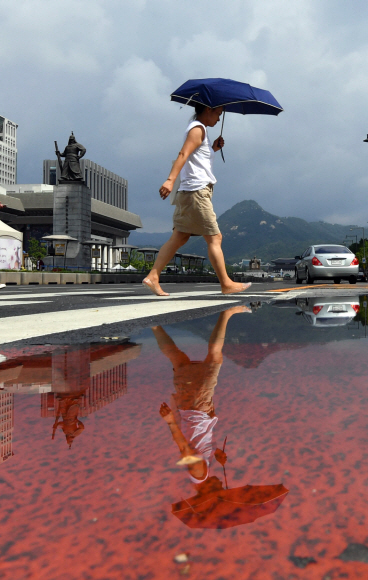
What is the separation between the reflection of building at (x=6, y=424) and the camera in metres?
0.91

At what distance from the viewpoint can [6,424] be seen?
3.55 feet

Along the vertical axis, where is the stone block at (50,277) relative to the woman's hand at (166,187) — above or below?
below

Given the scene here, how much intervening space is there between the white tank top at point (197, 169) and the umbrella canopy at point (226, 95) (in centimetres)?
49

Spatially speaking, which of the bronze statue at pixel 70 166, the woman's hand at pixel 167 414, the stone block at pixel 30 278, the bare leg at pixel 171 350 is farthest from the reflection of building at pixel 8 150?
the woman's hand at pixel 167 414

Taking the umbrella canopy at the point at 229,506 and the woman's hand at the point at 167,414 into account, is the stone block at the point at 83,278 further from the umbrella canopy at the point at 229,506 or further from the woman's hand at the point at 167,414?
the umbrella canopy at the point at 229,506

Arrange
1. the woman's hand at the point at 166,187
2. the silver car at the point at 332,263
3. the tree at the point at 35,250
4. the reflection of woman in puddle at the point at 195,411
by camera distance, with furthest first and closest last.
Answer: the tree at the point at 35,250, the silver car at the point at 332,263, the woman's hand at the point at 166,187, the reflection of woman in puddle at the point at 195,411

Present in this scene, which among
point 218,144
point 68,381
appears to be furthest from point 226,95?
point 68,381

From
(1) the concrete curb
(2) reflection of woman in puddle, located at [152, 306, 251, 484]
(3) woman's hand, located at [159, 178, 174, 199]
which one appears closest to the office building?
(1) the concrete curb

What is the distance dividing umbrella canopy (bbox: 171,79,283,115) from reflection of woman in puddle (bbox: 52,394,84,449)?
524 cm

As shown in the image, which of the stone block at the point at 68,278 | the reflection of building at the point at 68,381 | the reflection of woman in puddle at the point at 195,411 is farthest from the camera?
the stone block at the point at 68,278

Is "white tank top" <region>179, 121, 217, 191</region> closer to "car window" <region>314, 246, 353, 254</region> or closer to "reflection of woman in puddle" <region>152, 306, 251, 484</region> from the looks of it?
"reflection of woman in puddle" <region>152, 306, 251, 484</region>

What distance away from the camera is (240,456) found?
874 mm

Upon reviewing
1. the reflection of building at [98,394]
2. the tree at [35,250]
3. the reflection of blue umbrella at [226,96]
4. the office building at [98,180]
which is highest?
the office building at [98,180]

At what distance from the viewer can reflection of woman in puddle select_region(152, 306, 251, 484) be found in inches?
34.4
